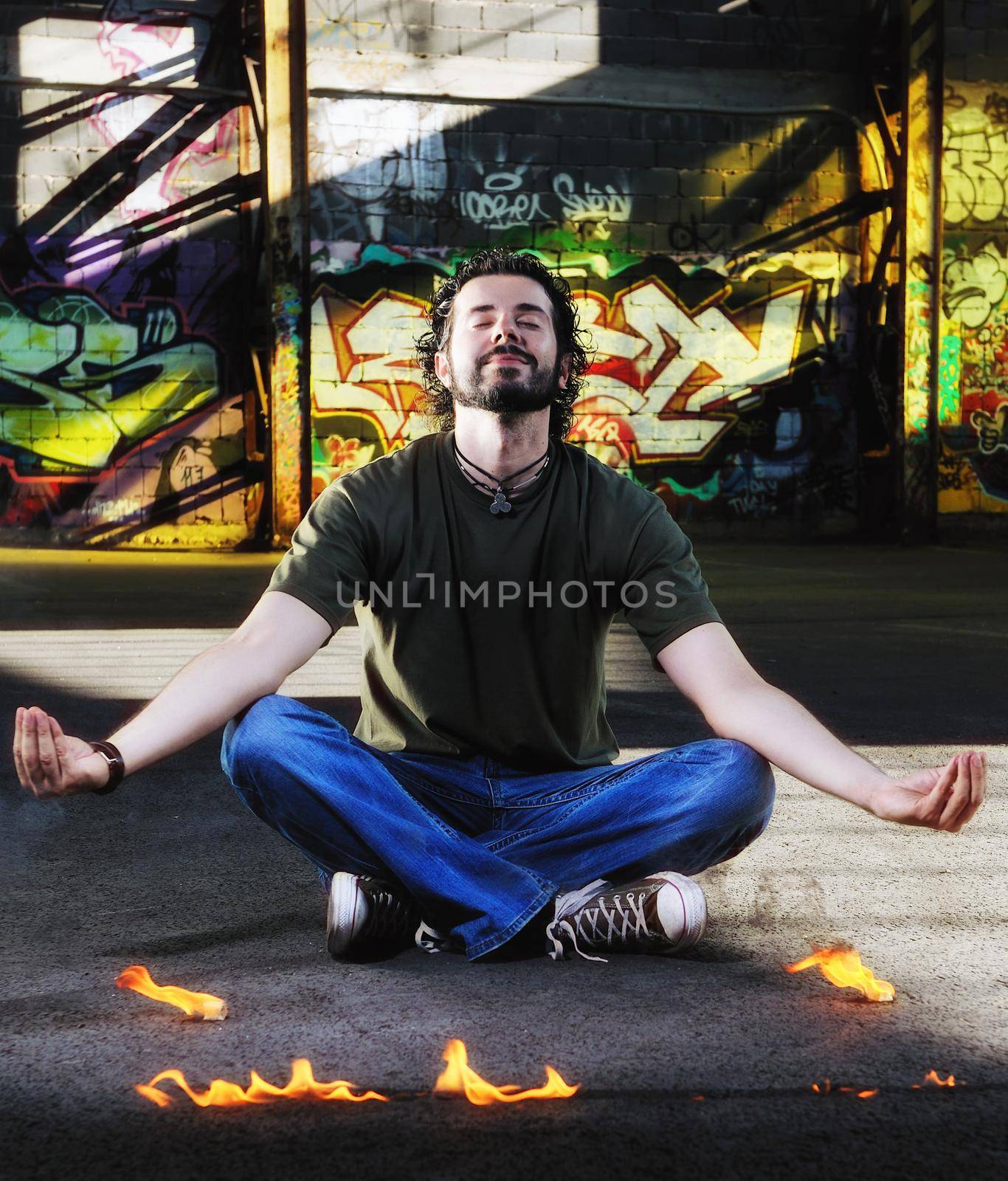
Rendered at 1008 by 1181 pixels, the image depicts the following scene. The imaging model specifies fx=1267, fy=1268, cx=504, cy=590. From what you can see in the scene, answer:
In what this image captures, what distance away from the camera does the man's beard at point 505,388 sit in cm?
243

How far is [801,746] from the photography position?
2133 millimetres

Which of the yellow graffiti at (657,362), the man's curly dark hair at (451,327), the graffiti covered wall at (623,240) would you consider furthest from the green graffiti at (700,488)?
the man's curly dark hair at (451,327)

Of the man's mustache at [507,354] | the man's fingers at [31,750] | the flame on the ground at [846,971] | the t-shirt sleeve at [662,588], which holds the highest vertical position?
the man's mustache at [507,354]

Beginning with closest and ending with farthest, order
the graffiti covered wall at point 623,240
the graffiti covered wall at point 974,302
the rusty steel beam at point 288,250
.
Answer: the rusty steel beam at point 288,250 < the graffiti covered wall at point 623,240 < the graffiti covered wall at point 974,302

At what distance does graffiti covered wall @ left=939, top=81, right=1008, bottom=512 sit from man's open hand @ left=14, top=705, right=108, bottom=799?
1312 centimetres

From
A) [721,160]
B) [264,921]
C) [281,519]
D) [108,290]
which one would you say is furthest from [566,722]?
[721,160]

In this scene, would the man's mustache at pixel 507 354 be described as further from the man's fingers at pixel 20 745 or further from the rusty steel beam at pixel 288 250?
the rusty steel beam at pixel 288 250

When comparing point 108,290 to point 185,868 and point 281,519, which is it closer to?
point 281,519

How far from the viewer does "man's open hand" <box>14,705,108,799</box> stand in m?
1.86

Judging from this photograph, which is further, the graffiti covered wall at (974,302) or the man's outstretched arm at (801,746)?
the graffiti covered wall at (974,302)

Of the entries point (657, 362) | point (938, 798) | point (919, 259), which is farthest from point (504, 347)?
point (919, 259)

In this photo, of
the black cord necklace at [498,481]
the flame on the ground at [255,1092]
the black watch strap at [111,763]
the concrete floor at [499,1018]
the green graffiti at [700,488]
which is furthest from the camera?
the green graffiti at [700,488]

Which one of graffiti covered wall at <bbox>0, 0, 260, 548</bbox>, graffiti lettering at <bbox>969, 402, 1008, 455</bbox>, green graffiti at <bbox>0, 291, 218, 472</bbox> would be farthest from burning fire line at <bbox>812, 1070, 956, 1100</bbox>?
graffiti lettering at <bbox>969, 402, 1008, 455</bbox>

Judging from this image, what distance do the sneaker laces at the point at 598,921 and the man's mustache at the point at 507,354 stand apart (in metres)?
1.01
